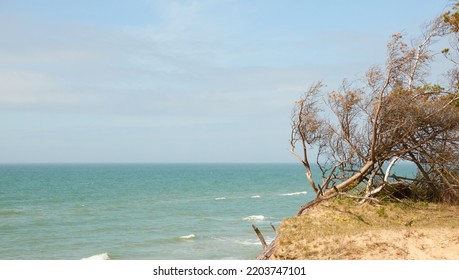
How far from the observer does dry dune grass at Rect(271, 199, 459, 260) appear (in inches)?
521

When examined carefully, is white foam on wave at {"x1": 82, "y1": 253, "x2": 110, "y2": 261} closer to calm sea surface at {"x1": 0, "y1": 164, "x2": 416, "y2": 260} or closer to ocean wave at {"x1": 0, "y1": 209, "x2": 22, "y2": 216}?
calm sea surface at {"x1": 0, "y1": 164, "x2": 416, "y2": 260}

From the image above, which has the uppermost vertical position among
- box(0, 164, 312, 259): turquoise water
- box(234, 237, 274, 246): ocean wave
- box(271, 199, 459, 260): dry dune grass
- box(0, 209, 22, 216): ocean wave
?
box(271, 199, 459, 260): dry dune grass

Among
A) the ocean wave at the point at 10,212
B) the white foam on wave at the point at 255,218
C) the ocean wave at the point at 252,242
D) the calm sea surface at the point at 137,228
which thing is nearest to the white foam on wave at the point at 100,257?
the calm sea surface at the point at 137,228

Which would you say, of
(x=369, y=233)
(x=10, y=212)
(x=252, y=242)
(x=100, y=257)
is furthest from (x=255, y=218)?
(x=369, y=233)

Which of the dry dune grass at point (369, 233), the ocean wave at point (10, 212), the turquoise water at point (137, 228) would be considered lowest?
the turquoise water at point (137, 228)

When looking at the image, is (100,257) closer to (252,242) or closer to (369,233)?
(252,242)

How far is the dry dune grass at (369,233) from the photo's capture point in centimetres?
1324

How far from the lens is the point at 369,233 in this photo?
14.1 m

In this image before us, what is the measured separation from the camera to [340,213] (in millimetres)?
16453

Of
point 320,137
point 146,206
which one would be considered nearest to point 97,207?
point 146,206

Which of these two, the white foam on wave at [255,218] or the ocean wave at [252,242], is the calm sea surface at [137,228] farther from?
the white foam on wave at [255,218]

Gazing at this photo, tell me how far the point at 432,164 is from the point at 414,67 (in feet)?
12.3

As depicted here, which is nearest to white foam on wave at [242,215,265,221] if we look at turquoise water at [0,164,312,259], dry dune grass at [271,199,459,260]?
turquoise water at [0,164,312,259]

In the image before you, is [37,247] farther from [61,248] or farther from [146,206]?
[146,206]
